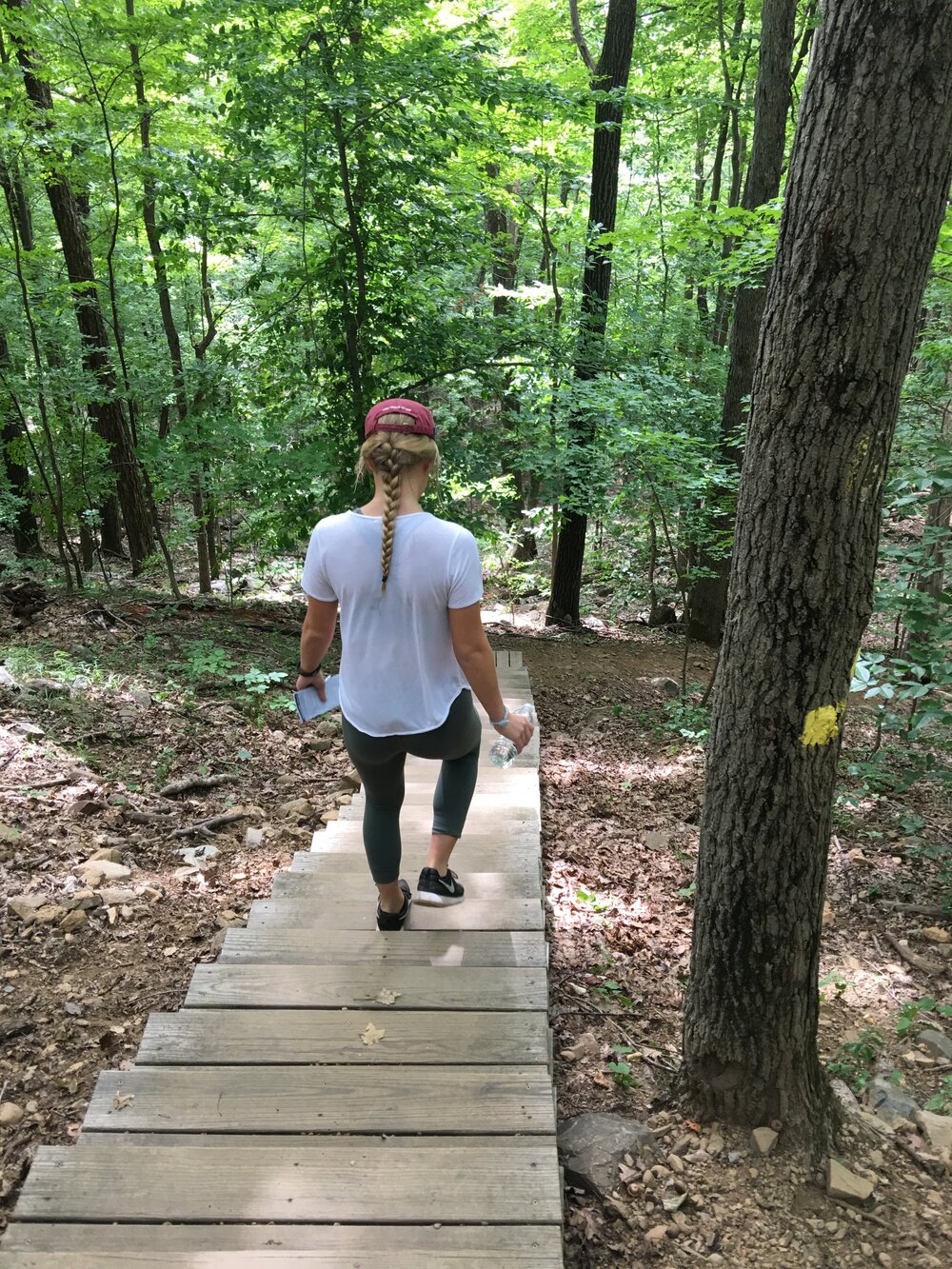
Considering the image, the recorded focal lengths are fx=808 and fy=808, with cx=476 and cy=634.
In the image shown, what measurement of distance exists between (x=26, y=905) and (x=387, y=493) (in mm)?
2808

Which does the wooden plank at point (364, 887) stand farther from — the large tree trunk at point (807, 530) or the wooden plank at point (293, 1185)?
the wooden plank at point (293, 1185)

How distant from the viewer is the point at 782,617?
210cm

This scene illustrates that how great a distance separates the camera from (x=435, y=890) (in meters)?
3.18

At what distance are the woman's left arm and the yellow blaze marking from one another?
1471 millimetres

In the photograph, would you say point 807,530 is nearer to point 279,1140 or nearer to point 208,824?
point 279,1140

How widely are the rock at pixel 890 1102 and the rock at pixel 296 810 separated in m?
3.43

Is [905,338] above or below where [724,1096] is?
above

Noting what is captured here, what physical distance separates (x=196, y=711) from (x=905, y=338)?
5.50 metres

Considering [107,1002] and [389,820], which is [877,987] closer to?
[389,820]

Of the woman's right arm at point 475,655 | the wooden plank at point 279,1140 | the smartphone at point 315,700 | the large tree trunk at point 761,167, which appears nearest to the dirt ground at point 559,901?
the wooden plank at point 279,1140

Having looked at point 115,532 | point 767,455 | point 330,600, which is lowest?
point 115,532

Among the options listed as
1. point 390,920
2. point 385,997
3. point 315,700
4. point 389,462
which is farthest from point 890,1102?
point 389,462

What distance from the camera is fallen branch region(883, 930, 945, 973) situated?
357 centimetres

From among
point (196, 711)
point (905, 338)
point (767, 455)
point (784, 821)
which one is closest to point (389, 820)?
point (784, 821)
